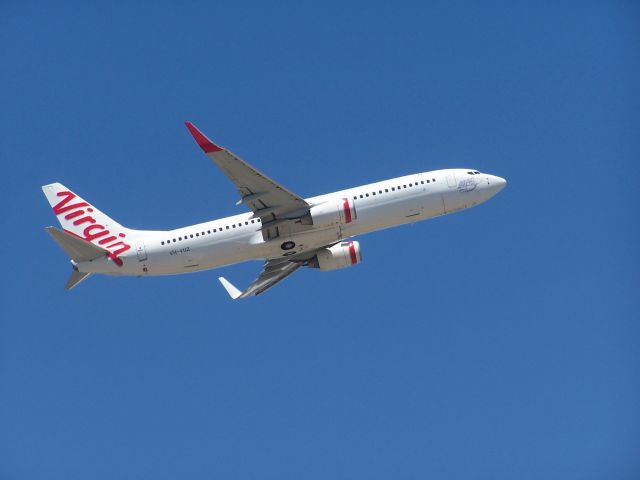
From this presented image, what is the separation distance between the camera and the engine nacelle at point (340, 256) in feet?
204

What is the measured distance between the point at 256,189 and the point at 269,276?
10.1 metres

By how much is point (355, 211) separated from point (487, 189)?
962 cm

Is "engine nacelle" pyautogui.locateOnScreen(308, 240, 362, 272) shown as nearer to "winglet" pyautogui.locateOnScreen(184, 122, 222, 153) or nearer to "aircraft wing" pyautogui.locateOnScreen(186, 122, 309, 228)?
"aircraft wing" pyautogui.locateOnScreen(186, 122, 309, 228)

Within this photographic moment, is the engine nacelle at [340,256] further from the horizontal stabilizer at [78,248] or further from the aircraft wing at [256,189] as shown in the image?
the horizontal stabilizer at [78,248]

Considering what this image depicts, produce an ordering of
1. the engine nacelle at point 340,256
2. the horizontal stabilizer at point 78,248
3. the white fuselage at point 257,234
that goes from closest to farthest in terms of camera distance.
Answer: the horizontal stabilizer at point 78,248 < the white fuselage at point 257,234 < the engine nacelle at point 340,256

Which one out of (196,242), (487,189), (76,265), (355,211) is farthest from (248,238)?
(487,189)

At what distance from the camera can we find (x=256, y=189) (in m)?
56.3

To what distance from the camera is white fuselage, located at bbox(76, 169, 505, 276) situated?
58.3 metres

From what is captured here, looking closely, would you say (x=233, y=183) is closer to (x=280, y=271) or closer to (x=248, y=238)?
(x=248, y=238)

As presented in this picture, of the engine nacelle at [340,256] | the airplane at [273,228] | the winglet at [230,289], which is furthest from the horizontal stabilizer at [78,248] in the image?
the engine nacelle at [340,256]

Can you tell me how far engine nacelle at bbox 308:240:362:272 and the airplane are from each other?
1467 mm

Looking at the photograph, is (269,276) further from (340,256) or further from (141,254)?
(141,254)

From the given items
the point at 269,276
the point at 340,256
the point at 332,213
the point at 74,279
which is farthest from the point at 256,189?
the point at 74,279

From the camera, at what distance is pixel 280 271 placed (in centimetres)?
6456
